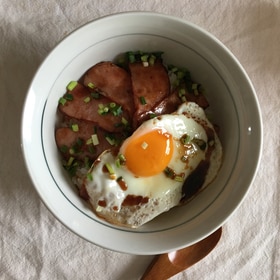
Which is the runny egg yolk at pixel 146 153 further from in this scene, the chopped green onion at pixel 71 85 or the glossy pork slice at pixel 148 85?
the chopped green onion at pixel 71 85

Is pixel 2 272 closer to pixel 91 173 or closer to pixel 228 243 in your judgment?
pixel 91 173

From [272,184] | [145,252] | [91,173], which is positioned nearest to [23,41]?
[91,173]

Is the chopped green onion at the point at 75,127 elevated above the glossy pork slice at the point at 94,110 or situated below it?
below

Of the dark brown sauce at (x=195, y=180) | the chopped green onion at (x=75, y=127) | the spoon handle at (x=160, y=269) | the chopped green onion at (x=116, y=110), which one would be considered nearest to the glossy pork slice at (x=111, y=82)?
the chopped green onion at (x=116, y=110)

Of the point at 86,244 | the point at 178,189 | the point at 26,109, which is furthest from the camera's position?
the point at 86,244

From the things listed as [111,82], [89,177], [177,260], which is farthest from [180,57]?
[177,260]

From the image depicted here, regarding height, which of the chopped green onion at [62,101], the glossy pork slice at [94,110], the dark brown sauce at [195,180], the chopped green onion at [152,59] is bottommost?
the dark brown sauce at [195,180]
